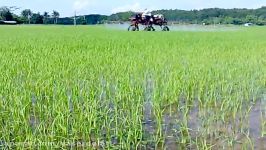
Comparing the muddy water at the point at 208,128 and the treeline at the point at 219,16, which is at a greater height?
the treeline at the point at 219,16

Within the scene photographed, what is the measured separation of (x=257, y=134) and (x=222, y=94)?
1.22 m

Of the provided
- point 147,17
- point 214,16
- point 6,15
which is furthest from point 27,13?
point 147,17

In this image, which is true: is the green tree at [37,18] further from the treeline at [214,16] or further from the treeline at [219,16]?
the treeline at [219,16]

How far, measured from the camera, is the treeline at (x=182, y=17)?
5384 centimetres

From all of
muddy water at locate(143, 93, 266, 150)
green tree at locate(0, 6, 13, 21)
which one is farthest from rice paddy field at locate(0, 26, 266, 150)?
green tree at locate(0, 6, 13, 21)

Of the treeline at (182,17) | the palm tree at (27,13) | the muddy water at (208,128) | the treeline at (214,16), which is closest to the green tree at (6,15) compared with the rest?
the treeline at (182,17)

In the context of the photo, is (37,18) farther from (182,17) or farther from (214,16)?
(214,16)

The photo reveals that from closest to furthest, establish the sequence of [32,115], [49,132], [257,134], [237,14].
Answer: [49,132] < [257,134] < [32,115] < [237,14]

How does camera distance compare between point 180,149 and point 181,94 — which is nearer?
point 180,149

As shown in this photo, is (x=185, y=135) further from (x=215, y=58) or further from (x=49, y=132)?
(x=215, y=58)

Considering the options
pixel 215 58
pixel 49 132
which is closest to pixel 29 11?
pixel 215 58

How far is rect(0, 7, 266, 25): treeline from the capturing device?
5384cm

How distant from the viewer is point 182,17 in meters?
65.3

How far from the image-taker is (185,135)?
9.14 feet
